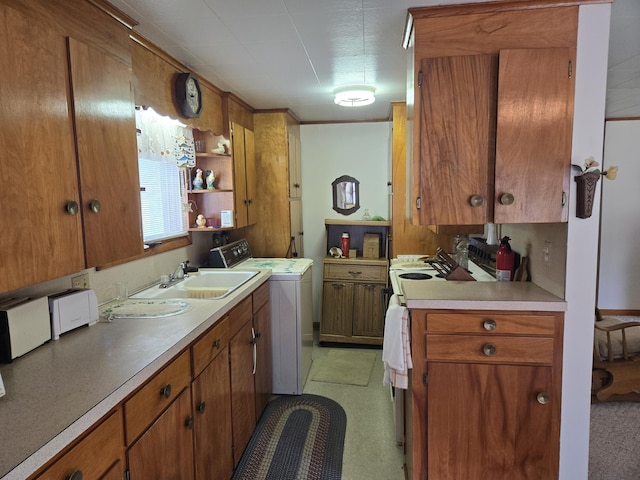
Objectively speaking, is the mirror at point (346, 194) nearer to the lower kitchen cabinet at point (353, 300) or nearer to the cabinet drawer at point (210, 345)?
the lower kitchen cabinet at point (353, 300)

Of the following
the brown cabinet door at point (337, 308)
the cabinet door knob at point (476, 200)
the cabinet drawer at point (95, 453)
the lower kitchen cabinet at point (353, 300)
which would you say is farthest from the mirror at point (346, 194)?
the cabinet drawer at point (95, 453)

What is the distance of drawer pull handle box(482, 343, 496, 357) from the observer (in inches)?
65.9

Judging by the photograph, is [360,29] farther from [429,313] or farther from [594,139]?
[429,313]

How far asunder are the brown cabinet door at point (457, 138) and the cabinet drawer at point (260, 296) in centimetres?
119

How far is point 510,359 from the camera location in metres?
1.68

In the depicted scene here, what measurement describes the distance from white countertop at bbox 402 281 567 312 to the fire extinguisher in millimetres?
147

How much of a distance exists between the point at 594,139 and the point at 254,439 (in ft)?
7.75

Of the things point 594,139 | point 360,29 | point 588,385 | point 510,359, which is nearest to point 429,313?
point 510,359

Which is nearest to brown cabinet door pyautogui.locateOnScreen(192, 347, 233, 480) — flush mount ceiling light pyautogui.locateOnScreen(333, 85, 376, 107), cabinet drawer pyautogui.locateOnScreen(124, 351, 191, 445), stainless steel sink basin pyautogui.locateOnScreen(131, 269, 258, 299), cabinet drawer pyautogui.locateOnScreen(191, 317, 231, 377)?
cabinet drawer pyautogui.locateOnScreen(191, 317, 231, 377)

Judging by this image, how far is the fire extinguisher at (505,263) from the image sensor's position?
2.07 metres

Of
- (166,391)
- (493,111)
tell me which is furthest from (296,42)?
(166,391)

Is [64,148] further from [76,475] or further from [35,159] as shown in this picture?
[76,475]

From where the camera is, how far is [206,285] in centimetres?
270

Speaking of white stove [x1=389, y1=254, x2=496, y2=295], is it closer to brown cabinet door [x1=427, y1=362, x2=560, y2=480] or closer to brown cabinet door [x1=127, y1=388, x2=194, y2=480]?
brown cabinet door [x1=427, y1=362, x2=560, y2=480]
